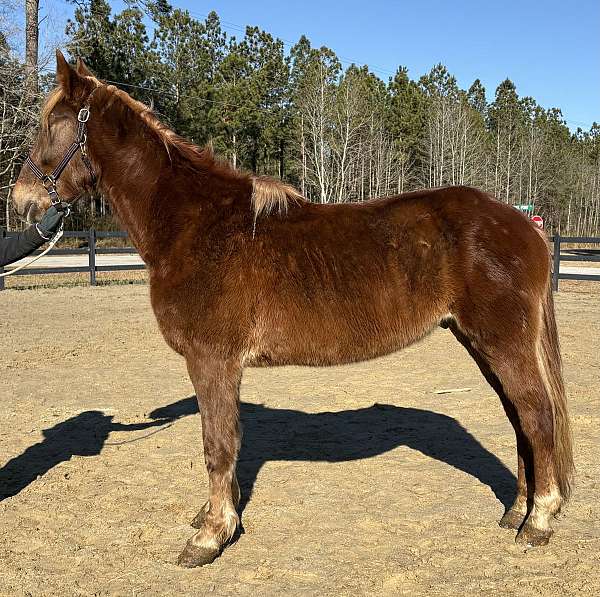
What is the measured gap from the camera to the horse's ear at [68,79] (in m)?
3.56

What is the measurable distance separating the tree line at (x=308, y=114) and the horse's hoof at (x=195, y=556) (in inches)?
821

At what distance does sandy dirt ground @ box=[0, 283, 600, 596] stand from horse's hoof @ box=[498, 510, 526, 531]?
0.06 m

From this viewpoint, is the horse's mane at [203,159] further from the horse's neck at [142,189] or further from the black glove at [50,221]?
the black glove at [50,221]

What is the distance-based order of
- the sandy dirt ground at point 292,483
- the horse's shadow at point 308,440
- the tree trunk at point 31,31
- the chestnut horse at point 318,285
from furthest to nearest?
1. the tree trunk at point 31,31
2. the horse's shadow at point 308,440
3. the chestnut horse at point 318,285
4. the sandy dirt ground at point 292,483

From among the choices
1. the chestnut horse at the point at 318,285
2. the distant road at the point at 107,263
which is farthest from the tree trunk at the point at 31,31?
the chestnut horse at the point at 318,285

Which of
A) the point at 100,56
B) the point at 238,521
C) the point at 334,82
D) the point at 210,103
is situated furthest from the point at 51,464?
the point at 334,82

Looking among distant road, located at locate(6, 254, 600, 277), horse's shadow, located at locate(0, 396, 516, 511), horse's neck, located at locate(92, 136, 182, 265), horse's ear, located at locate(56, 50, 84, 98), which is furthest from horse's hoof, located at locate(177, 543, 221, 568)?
distant road, located at locate(6, 254, 600, 277)

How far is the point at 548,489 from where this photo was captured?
11.6ft

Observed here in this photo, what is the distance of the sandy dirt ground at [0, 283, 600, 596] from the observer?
315 centimetres

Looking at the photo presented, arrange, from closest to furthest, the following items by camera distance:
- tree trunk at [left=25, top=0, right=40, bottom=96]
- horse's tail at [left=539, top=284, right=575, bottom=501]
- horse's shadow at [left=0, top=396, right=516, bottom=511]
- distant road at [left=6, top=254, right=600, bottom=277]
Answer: horse's tail at [left=539, top=284, right=575, bottom=501], horse's shadow at [left=0, top=396, right=516, bottom=511], tree trunk at [left=25, top=0, right=40, bottom=96], distant road at [left=6, top=254, right=600, bottom=277]

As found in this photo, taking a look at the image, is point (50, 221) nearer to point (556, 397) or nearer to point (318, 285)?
point (318, 285)

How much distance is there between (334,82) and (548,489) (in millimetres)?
38253

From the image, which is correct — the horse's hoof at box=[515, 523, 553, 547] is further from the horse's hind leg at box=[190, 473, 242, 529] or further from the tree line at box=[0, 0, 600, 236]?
the tree line at box=[0, 0, 600, 236]

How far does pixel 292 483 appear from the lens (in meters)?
4.38
